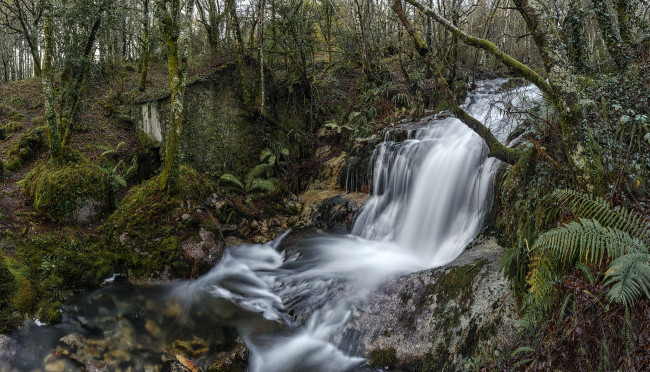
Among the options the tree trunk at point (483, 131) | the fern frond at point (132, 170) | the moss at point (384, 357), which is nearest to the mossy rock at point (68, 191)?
the fern frond at point (132, 170)

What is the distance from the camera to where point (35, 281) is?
5.72 m

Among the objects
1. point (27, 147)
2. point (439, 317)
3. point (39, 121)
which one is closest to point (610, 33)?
point (439, 317)

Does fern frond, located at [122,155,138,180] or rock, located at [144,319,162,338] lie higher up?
fern frond, located at [122,155,138,180]

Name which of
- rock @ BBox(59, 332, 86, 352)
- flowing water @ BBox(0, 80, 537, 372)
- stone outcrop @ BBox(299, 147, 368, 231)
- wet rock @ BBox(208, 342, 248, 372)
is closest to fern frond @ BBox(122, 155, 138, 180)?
flowing water @ BBox(0, 80, 537, 372)

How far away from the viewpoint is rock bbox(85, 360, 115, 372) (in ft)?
14.4

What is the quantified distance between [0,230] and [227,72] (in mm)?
6910

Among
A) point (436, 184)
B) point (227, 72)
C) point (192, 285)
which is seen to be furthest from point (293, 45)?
point (192, 285)

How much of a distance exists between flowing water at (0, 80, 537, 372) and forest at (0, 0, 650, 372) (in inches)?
1.7

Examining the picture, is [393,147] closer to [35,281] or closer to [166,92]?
[166,92]

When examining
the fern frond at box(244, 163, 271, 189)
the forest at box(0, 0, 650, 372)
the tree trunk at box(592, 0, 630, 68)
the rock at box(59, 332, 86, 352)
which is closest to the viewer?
the forest at box(0, 0, 650, 372)

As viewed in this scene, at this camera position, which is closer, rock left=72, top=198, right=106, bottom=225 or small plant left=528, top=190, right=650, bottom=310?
small plant left=528, top=190, right=650, bottom=310

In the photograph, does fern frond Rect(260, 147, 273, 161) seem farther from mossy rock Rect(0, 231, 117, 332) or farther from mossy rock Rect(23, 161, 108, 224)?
mossy rock Rect(0, 231, 117, 332)

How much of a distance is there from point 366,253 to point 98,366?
193 inches

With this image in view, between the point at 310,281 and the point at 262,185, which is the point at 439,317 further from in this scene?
the point at 262,185
